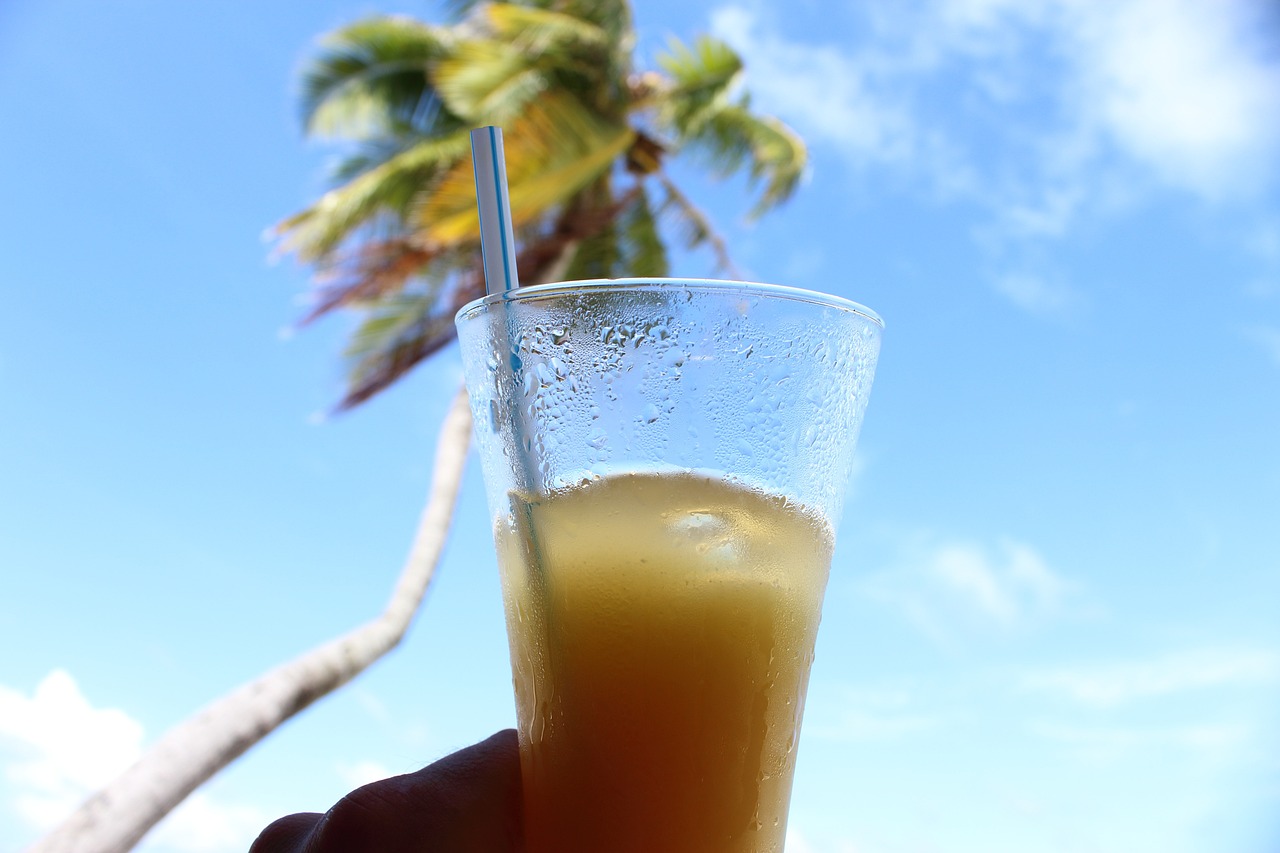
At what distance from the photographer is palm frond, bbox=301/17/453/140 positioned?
1141 centimetres

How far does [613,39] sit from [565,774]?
11.1 metres

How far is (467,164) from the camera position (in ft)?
31.1

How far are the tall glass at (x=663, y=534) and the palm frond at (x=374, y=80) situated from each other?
10.9 metres

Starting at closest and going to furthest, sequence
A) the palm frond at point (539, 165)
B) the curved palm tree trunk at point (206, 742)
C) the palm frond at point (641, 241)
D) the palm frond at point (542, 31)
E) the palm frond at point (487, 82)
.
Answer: the curved palm tree trunk at point (206, 742), the palm frond at point (539, 165), the palm frond at point (487, 82), the palm frond at point (542, 31), the palm frond at point (641, 241)

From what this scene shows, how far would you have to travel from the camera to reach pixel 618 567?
111 cm

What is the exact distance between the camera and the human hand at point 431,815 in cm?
100

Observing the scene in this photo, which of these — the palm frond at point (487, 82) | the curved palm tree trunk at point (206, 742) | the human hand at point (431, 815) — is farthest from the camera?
the palm frond at point (487, 82)

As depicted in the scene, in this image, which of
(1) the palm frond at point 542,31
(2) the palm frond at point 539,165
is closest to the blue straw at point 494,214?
(2) the palm frond at point 539,165

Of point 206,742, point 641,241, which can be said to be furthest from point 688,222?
point 206,742

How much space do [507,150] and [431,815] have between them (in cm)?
856

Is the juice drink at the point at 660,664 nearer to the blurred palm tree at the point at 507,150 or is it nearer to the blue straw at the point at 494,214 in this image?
the blue straw at the point at 494,214

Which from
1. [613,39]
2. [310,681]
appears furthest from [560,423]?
[613,39]

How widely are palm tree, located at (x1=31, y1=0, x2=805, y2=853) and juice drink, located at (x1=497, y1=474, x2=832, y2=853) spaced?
6.67 m

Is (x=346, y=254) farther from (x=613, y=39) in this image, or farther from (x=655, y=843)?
(x=655, y=843)
